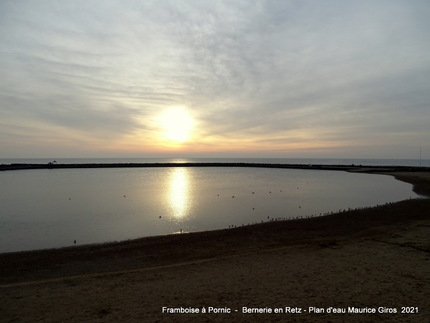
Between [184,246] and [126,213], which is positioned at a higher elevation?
[184,246]

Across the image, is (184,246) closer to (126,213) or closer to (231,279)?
(231,279)

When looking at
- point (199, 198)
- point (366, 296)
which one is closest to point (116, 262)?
point (366, 296)

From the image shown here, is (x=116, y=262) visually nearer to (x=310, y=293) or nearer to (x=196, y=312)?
(x=196, y=312)

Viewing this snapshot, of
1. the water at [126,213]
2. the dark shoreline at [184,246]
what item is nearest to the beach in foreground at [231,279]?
the dark shoreline at [184,246]

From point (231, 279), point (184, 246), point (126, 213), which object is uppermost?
point (231, 279)

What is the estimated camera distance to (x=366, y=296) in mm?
8406

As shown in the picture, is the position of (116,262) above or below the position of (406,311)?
below

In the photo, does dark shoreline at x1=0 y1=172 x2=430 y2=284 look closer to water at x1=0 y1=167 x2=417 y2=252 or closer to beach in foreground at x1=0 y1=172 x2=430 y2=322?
beach in foreground at x1=0 y1=172 x2=430 y2=322

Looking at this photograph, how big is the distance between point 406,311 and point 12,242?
20.8 metres

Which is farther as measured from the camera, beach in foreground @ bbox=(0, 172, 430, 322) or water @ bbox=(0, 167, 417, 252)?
water @ bbox=(0, 167, 417, 252)

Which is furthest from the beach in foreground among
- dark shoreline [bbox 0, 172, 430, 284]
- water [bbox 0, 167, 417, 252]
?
water [bbox 0, 167, 417, 252]

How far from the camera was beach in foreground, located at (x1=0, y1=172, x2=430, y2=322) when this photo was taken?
7.86 m

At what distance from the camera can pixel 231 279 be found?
10164 mm

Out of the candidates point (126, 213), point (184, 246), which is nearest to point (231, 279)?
point (184, 246)
